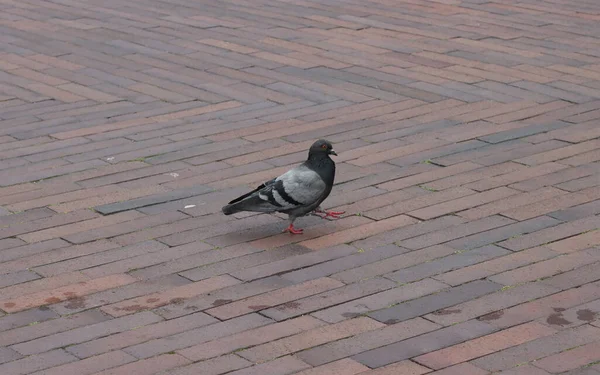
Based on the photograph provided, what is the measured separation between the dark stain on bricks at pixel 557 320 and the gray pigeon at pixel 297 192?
1.44m

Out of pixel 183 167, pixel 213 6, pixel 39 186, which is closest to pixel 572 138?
pixel 183 167

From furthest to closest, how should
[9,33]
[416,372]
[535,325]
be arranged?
1. [9,33]
2. [535,325]
3. [416,372]

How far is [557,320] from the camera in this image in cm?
484

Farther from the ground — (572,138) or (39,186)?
(572,138)

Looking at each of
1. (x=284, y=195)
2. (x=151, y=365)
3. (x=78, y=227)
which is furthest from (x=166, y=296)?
(x=78, y=227)

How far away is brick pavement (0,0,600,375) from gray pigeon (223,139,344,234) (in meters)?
0.17

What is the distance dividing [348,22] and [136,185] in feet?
15.8

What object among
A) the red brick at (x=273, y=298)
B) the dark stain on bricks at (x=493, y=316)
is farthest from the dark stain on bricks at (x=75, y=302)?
the dark stain on bricks at (x=493, y=316)

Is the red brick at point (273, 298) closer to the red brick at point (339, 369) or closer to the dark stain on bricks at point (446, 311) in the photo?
the dark stain on bricks at point (446, 311)

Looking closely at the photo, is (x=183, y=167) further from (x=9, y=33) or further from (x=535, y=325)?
(x=9, y=33)

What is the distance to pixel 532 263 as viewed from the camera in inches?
214

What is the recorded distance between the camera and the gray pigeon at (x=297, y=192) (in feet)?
18.9

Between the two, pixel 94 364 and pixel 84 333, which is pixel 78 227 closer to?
pixel 84 333

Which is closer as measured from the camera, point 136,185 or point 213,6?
point 136,185
